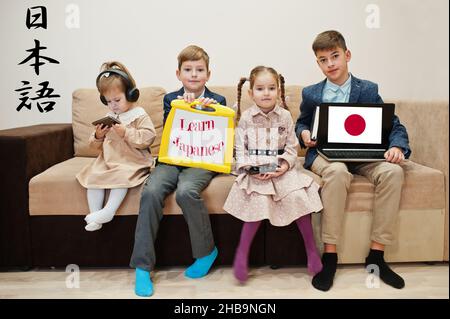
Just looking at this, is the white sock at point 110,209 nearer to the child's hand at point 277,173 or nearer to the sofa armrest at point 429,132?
the child's hand at point 277,173

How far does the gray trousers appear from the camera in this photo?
4.58 feet

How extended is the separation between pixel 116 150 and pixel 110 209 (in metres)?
0.25

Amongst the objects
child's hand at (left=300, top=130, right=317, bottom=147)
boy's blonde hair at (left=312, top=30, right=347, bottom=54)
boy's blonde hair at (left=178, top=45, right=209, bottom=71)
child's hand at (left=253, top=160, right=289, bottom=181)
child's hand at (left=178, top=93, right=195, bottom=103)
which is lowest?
child's hand at (left=253, top=160, right=289, bottom=181)

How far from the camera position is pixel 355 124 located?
1.57 metres

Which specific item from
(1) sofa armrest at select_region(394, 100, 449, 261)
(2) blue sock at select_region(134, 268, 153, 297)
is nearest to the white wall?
(1) sofa armrest at select_region(394, 100, 449, 261)

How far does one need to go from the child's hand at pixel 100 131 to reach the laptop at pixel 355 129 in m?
0.83

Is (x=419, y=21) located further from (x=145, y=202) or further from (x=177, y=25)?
Answer: (x=145, y=202)

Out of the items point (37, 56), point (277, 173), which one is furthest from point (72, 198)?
point (37, 56)

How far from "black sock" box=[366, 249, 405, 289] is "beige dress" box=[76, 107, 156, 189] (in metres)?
0.90

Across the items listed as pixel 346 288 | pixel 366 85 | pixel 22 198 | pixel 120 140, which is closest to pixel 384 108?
pixel 366 85

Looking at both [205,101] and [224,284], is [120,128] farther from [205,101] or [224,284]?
[224,284]

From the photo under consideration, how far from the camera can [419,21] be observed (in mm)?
1837

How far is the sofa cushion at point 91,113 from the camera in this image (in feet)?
6.43

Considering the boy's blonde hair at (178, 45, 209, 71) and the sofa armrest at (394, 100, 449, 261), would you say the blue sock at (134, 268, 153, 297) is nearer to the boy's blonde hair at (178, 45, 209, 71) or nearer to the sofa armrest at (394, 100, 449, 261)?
the boy's blonde hair at (178, 45, 209, 71)
